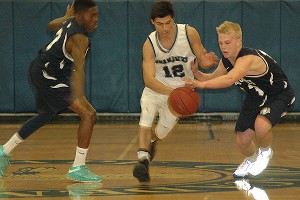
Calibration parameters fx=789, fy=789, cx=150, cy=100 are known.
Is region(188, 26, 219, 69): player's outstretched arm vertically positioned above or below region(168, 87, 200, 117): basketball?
above

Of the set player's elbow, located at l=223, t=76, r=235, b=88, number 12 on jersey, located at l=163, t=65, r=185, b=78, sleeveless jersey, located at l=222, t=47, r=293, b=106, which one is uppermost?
number 12 on jersey, located at l=163, t=65, r=185, b=78

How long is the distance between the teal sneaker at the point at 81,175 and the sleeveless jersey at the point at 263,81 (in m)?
1.63

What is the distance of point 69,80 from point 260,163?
80.4 inches

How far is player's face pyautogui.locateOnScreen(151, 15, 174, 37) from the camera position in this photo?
7523 millimetres

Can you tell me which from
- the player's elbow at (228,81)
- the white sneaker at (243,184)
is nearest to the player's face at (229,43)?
the player's elbow at (228,81)

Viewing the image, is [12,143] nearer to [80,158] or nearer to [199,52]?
[80,158]

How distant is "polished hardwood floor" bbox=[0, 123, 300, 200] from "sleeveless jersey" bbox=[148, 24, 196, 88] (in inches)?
39.6

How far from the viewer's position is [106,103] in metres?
15.9

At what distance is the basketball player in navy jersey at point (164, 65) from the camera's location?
7.64 meters

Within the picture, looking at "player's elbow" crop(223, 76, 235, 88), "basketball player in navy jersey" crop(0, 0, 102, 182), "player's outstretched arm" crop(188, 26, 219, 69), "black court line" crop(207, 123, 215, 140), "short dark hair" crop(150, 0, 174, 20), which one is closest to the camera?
"player's elbow" crop(223, 76, 235, 88)

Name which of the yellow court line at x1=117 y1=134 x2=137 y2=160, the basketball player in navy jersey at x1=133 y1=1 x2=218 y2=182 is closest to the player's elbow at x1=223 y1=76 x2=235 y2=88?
the basketball player in navy jersey at x1=133 y1=1 x2=218 y2=182

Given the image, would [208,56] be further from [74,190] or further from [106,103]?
[106,103]

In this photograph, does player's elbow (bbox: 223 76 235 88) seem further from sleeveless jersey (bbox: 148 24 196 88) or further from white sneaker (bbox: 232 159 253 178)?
white sneaker (bbox: 232 159 253 178)

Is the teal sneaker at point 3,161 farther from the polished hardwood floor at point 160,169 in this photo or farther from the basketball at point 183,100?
the basketball at point 183,100
